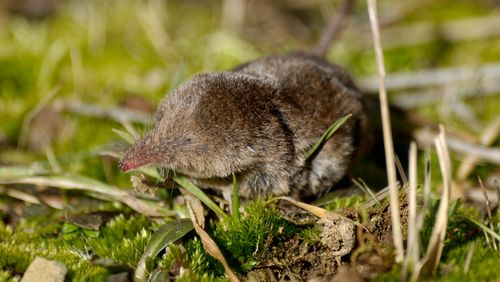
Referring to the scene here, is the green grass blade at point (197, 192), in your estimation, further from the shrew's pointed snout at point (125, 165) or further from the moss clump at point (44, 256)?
the moss clump at point (44, 256)

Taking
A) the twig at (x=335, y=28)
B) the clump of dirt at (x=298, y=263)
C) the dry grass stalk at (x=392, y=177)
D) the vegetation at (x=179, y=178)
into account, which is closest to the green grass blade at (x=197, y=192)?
the vegetation at (x=179, y=178)

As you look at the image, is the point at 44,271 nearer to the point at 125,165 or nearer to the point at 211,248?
the point at 125,165

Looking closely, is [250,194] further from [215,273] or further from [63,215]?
[63,215]

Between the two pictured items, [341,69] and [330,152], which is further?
[341,69]

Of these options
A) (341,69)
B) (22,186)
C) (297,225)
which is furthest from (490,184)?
(22,186)

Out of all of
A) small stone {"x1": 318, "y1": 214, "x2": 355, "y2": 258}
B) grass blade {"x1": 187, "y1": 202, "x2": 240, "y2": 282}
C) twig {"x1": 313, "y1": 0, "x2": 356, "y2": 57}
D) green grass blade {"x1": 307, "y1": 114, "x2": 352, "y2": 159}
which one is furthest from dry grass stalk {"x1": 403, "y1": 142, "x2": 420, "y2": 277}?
twig {"x1": 313, "y1": 0, "x2": 356, "y2": 57}

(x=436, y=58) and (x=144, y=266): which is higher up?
(x=436, y=58)

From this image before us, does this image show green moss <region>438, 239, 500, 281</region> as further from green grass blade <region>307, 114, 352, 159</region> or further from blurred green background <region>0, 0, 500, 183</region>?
blurred green background <region>0, 0, 500, 183</region>
